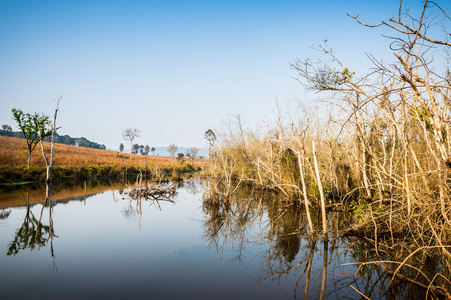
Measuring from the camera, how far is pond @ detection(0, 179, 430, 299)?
13.4 ft

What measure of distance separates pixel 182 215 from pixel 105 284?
600cm

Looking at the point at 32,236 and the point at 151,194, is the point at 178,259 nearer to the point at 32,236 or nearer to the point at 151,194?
the point at 32,236

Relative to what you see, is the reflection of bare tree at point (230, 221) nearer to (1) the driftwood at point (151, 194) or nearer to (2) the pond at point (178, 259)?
(2) the pond at point (178, 259)

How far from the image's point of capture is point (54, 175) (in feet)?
77.3

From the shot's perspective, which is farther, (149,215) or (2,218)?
(149,215)

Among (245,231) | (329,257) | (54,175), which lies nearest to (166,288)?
(329,257)

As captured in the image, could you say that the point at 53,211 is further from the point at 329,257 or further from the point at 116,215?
the point at 329,257

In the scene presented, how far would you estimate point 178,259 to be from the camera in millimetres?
5621

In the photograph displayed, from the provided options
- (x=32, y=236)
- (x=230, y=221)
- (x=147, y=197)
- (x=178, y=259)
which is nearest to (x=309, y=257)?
(x=178, y=259)

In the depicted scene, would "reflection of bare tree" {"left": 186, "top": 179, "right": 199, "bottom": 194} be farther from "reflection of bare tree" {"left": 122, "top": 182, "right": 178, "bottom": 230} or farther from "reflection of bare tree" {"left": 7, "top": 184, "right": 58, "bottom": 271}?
"reflection of bare tree" {"left": 7, "top": 184, "right": 58, "bottom": 271}

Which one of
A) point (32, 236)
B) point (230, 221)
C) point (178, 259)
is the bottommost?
point (32, 236)

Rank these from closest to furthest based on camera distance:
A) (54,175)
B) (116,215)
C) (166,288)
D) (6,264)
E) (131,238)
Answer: (166,288) < (6,264) < (131,238) < (116,215) < (54,175)

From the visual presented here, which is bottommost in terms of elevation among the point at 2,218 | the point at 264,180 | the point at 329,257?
the point at 2,218

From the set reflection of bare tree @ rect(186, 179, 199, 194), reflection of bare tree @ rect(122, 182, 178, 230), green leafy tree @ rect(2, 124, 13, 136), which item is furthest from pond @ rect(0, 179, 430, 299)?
green leafy tree @ rect(2, 124, 13, 136)
